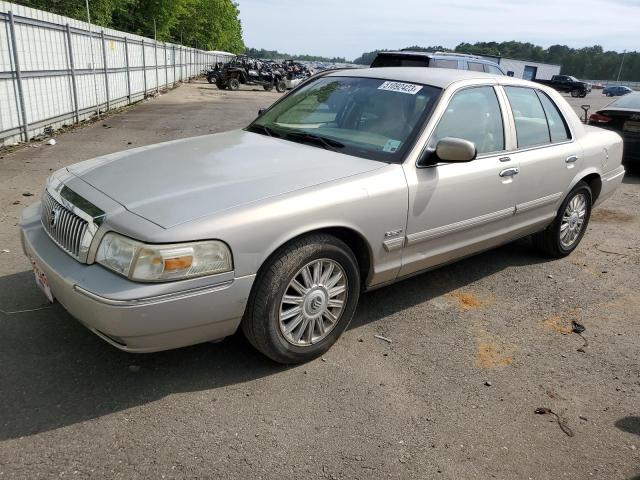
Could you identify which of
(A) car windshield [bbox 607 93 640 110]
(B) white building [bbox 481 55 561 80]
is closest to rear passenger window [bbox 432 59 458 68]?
(A) car windshield [bbox 607 93 640 110]

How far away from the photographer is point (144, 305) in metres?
2.43

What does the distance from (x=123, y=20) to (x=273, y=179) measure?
45615 millimetres

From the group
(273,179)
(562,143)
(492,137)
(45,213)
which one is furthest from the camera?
(562,143)

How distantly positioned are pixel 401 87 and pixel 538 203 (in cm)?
163

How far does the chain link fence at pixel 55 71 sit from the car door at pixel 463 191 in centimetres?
749

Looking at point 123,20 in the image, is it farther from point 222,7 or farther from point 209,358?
point 209,358

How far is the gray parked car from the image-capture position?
100 inches

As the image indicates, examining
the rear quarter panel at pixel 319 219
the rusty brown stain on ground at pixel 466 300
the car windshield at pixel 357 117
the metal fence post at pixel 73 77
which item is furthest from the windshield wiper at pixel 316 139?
the metal fence post at pixel 73 77

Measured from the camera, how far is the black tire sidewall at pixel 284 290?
111 inches

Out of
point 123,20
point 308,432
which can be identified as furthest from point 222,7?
point 308,432

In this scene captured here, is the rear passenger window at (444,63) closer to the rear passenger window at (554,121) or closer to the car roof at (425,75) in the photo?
the rear passenger window at (554,121)

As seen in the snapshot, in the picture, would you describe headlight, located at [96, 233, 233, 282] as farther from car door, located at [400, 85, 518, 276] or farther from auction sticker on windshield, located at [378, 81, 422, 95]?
auction sticker on windshield, located at [378, 81, 422, 95]

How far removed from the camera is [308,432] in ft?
8.60

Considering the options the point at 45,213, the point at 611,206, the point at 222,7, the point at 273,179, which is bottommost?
the point at 611,206
